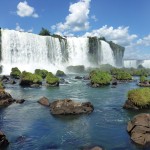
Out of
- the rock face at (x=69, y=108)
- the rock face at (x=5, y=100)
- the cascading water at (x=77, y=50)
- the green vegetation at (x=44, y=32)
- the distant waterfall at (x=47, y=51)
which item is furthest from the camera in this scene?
the green vegetation at (x=44, y=32)

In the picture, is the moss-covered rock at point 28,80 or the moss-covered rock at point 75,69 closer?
the moss-covered rock at point 28,80

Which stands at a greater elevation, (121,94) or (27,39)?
(27,39)

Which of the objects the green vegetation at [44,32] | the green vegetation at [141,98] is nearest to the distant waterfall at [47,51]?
the green vegetation at [44,32]

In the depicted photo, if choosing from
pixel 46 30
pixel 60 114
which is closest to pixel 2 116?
pixel 60 114

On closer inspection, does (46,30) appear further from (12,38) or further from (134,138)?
(134,138)

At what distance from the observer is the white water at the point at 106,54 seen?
12925 centimetres

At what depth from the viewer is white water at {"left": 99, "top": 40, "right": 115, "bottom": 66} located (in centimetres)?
12925

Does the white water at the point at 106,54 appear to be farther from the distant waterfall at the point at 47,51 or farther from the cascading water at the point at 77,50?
the cascading water at the point at 77,50

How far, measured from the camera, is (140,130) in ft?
84.8

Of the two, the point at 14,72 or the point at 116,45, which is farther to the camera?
the point at 116,45

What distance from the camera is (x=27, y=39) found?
95.4 meters

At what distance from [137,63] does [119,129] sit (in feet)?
477

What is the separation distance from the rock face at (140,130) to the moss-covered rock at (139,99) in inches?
369

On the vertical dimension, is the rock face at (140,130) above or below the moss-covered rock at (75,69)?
below
